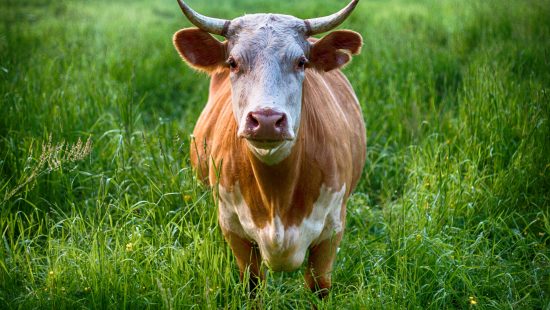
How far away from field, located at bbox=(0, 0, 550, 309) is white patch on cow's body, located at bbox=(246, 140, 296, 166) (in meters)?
0.53

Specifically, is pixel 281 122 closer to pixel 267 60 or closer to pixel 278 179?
pixel 267 60

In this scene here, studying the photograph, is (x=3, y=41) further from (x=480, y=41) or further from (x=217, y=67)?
(x=480, y=41)

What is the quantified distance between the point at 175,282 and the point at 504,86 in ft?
10.4

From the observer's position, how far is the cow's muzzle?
9.55 ft

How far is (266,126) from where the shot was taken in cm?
291

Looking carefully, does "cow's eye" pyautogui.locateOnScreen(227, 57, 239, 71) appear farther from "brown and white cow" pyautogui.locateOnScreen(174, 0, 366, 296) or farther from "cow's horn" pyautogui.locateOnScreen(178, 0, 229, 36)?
"cow's horn" pyautogui.locateOnScreen(178, 0, 229, 36)

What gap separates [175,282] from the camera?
339 cm

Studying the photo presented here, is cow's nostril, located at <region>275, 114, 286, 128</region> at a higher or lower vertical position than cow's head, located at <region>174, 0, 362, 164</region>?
lower

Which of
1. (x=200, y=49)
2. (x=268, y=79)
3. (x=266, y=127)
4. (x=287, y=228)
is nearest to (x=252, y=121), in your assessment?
(x=266, y=127)

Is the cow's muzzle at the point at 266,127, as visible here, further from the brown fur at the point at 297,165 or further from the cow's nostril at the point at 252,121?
the brown fur at the point at 297,165

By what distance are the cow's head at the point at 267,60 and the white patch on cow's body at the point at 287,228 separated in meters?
0.36

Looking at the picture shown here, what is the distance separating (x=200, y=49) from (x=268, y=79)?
67 centimetres

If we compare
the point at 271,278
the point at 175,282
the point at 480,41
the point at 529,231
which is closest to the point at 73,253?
the point at 175,282

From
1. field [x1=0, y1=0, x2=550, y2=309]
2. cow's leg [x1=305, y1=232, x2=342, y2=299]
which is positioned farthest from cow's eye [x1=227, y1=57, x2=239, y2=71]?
cow's leg [x1=305, y1=232, x2=342, y2=299]
